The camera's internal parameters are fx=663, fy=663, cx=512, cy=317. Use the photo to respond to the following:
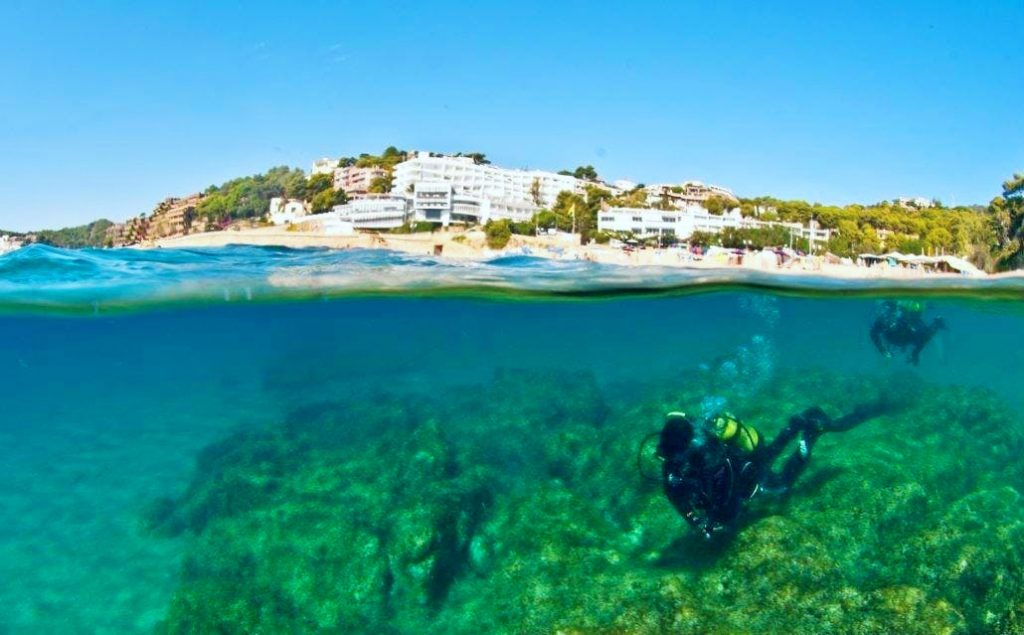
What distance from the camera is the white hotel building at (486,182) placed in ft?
130

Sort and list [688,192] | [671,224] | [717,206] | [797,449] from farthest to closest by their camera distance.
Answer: [688,192]
[717,206]
[671,224]
[797,449]

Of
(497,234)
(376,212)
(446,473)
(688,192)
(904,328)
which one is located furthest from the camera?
(688,192)

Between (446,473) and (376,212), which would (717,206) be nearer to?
(376,212)

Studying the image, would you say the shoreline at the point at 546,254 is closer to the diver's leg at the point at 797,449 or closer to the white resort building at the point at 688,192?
the diver's leg at the point at 797,449

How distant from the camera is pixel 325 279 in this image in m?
17.7

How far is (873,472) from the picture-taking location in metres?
10.9

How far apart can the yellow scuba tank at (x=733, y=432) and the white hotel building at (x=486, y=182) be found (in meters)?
23.4

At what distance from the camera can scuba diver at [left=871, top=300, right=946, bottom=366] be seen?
1822cm

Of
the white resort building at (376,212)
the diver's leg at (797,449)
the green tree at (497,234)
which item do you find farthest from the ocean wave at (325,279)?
the diver's leg at (797,449)

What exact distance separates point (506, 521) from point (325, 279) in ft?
31.5

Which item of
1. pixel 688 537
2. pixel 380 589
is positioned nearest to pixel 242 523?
pixel 380 589

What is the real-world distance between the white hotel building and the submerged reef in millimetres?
20221

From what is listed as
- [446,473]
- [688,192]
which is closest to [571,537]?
[446,473]

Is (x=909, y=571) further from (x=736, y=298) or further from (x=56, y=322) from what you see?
(x=56, y=322)
